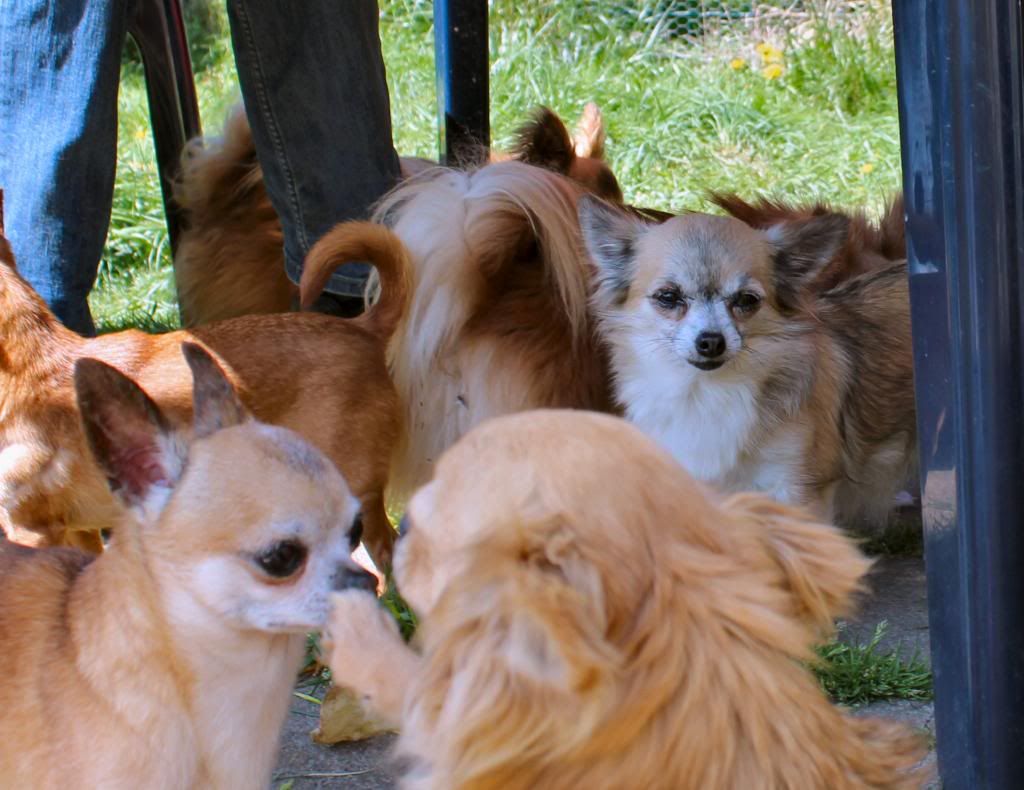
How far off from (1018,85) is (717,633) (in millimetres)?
882

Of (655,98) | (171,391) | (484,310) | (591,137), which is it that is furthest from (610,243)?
(655,98)

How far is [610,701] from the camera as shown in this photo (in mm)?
1380

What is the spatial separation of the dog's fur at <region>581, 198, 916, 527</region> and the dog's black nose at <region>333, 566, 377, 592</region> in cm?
124

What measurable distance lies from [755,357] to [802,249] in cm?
31

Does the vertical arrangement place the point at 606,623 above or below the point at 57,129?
below

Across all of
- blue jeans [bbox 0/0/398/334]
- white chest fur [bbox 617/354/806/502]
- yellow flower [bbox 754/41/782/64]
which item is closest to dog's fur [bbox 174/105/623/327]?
blue jeans [bbox 0/0/398/334]

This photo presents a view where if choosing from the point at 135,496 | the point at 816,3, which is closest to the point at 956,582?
the point at 135,496

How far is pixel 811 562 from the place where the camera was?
1651 millimetres

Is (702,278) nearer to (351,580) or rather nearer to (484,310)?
(484,310)

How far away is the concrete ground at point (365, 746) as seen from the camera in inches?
96.7

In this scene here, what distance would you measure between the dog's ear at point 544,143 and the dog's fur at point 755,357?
109 cm

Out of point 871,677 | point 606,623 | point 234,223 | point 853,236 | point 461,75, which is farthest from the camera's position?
point 461,75

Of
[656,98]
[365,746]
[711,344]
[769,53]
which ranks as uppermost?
[769,53]

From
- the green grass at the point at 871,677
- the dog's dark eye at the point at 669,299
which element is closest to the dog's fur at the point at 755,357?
the dog's dark eye at the point at 669,299
